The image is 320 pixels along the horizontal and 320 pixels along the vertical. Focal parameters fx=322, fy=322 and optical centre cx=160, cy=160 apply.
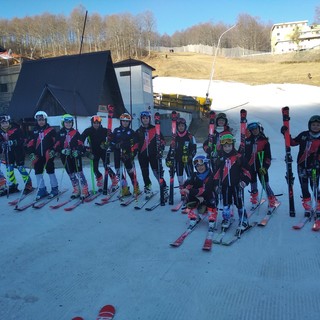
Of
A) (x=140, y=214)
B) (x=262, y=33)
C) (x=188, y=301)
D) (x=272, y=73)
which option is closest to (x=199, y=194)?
(x=140, y=214)

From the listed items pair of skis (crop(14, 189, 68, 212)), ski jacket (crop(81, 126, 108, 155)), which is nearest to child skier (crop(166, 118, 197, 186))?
ski jacket (crop(81, 126, 108, 155))

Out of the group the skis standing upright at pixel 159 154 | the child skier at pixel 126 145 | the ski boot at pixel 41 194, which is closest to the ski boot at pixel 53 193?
the ski boot at pixel 41 194

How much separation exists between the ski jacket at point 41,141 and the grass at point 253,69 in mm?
39015

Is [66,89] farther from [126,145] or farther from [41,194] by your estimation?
[126,145]

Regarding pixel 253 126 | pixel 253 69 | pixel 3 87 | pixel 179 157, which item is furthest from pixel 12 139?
pixel 253 69

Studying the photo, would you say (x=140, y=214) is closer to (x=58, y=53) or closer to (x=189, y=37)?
(x=58, y=53)

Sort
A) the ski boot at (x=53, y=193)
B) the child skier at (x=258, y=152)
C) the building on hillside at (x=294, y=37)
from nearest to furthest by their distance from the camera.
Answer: the child skier at (x=258, y=152), the ski boot at (x=53, y=193), the building on hillside at (x=294, y=37)

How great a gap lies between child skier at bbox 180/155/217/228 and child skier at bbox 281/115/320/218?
5.26 ft

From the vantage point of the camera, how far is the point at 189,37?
116438 millimetres

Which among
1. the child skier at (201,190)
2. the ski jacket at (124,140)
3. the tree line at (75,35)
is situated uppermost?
the tree line at (75,35)

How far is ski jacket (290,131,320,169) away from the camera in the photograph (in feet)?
17.8

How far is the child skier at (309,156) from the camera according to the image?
5414 millimetres

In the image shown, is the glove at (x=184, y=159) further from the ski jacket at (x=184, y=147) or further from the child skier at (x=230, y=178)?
the child skier at (x=230, y=178)

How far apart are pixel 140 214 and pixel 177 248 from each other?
182 cm
